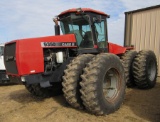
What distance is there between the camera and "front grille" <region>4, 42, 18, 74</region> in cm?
535

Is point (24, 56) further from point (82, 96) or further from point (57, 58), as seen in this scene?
point (82, 96)

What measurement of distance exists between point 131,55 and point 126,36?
15.4 ft

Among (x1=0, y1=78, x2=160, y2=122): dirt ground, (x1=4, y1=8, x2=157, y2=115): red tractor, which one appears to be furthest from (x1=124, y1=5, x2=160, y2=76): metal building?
(x1=0, y1=78, x2=160, y2=122): dirt ground

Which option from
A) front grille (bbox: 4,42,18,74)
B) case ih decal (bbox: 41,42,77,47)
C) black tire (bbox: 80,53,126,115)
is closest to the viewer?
black tire (bbox: 80,53,126,115)

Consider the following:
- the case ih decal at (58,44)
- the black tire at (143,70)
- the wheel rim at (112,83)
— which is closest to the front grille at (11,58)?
the case ih decal at (58,44)

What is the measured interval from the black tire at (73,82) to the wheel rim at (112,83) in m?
0.88

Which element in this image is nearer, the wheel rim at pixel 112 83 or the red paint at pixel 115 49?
the wheel rim at pixel 112 83

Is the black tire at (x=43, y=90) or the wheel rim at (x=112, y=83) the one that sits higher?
the wheel rim at (x=112, y=83)

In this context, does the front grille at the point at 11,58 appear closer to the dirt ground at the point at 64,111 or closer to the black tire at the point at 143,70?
the dirt ground at the point at 64,111

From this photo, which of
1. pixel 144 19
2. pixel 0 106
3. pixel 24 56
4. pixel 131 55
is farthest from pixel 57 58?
pixel 144 19

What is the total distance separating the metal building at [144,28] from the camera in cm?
1150

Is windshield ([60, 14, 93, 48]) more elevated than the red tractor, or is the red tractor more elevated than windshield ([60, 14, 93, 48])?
windshield ([60, 14, 93, 48])

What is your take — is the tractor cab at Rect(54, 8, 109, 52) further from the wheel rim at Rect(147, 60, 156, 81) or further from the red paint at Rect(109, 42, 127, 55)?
the wheel rim at Rect(147, 60, 156, 81)

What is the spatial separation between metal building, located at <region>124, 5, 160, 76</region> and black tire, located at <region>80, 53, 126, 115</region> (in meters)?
6.28
